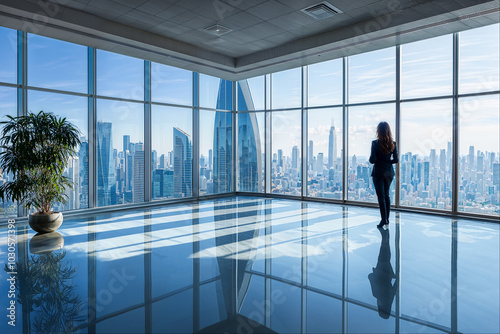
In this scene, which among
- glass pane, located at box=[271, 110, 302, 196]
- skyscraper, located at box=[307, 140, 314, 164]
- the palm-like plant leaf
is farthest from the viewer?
glass pane, located at box=[271, 110, 302, 196]

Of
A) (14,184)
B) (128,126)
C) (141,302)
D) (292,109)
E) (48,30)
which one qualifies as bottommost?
(141,302)

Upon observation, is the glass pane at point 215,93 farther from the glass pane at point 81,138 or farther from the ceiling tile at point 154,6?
the ceiling tile at point 154,6

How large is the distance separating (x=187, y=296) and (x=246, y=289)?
52cm

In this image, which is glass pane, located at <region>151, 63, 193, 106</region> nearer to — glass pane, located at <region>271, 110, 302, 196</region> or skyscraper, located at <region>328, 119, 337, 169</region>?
glass pane, located at <region>271, 110, 302, 196</region>

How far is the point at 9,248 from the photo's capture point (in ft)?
14.2

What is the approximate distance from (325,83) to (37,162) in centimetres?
651

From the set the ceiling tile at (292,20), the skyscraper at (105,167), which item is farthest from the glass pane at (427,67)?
the skyscraper at (105,167)

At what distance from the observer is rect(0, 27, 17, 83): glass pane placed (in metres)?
5.99

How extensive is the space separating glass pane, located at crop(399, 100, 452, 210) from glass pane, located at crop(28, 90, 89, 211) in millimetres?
6810

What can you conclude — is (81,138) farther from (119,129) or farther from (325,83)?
(325,83)

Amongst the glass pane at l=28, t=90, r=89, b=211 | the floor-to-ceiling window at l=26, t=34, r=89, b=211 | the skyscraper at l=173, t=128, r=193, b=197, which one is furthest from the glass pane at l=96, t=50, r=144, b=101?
the skyscraper at l=173, t=128, r=193, b=197

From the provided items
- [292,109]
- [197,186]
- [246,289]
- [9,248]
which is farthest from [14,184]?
[292,109]

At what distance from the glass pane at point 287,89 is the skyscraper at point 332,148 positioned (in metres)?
1.26

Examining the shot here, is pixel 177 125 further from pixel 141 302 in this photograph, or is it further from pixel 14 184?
pixel 141 302
